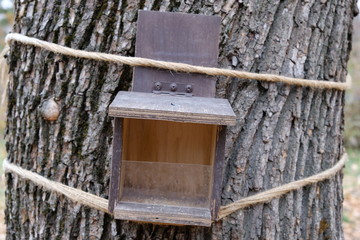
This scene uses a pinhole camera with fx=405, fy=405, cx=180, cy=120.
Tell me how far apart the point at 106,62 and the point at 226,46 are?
1.13ft

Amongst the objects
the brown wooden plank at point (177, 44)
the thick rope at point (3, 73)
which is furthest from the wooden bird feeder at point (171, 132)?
the thick rope at point (3, 73)

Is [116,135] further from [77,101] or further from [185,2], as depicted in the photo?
[185,2]

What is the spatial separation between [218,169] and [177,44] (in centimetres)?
39

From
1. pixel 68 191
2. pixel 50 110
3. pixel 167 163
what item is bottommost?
pixel 68 191

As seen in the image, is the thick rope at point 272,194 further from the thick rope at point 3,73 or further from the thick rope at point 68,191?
the thick rope at point 3,73

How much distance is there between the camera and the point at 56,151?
3.87 feet

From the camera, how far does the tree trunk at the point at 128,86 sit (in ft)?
3.76

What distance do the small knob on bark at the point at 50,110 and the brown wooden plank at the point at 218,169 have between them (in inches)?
19.9

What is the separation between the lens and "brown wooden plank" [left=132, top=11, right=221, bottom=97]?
43.8 inches

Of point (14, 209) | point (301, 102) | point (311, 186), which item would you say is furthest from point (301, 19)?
point (14, 209)

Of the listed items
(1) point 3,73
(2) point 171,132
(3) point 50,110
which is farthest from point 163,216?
Result: (1) point 3,73

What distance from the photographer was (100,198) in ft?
3.67

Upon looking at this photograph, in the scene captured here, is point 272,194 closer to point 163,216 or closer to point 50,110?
point 163,216

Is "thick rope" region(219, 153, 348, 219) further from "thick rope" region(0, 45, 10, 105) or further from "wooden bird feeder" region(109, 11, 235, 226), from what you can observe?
"thick rope" region(0, 45, 10, 105)
